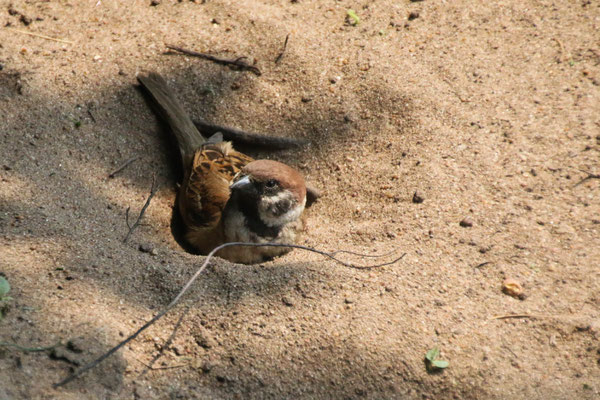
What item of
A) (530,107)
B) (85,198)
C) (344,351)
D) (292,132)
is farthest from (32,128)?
(530,107)

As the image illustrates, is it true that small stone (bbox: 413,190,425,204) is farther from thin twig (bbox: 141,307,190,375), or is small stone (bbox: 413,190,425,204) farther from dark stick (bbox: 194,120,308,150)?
thin twig (bbox: 141,307,190,375)

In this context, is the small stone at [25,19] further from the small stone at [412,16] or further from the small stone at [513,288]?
the small stone at [513,288]

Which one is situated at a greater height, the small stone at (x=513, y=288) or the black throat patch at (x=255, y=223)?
the small stone at (x=513, y=288)

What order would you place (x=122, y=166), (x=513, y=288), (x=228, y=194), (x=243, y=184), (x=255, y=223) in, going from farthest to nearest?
(x=228, y=194)
(x=122, y=166)
(x=255, y=223)
(x=243, y=184)
(x=513, y=288)

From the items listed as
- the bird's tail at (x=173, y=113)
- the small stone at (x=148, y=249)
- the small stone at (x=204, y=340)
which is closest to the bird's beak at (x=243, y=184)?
the small stone at (x=148, y=249)

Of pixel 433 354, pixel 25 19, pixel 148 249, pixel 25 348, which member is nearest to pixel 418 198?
pixel 433 354

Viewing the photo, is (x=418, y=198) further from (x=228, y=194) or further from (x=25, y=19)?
(x=25, y=19)

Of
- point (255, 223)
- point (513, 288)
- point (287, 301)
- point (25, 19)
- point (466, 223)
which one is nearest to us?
point (287, 301)
